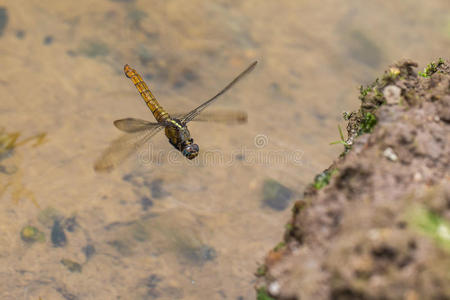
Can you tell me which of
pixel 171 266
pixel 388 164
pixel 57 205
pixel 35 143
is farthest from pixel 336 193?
pixel 35 143

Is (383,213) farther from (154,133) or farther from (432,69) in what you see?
(154,133)

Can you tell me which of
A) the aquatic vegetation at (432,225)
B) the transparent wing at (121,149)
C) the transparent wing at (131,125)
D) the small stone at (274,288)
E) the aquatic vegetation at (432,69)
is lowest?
the aquatic vegetation at (432,225)

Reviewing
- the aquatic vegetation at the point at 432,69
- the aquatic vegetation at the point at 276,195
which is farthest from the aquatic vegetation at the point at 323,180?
the aquatic vegetation at the point at 276,195

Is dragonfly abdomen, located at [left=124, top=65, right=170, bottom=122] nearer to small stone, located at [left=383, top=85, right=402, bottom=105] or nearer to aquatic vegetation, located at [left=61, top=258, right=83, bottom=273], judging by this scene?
aquatic vegetation, located at [left=61, top=258, right=83, bottom=273]

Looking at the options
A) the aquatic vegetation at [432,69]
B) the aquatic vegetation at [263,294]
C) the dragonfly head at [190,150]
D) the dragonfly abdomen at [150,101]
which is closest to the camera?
the aquatic vegetation at [263,294]

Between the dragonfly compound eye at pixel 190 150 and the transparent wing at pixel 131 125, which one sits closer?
the transparent wing at pixel 131 125

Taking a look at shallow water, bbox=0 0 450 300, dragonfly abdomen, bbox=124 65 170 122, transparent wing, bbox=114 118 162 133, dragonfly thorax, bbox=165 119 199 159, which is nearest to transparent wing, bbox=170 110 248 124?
dragonfly thorax, bbox=165 119 199 159

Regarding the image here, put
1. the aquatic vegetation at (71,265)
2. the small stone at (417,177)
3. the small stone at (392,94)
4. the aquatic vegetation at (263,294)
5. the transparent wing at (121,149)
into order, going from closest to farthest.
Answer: the small stone at (417,177) < the aquatic vegetation at (263,294) < the small stone at (392,94) < the transparent wing at (121,149) < the aquatic vegetation at (71,265)

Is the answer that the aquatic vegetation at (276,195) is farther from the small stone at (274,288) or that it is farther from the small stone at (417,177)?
the small stone at (417,177)
